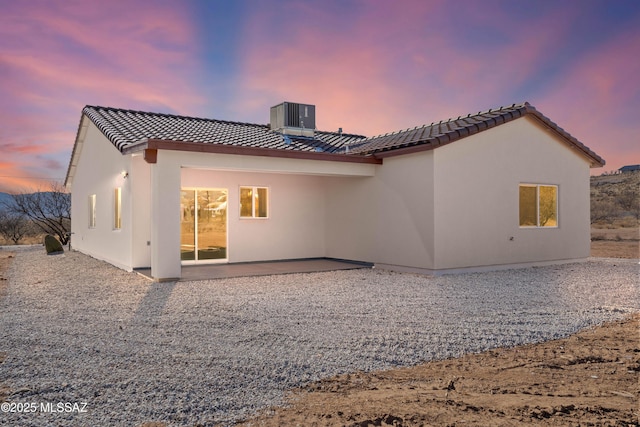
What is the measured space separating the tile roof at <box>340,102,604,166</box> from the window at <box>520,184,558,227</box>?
154 centimetres

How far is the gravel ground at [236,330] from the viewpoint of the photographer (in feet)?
11.6

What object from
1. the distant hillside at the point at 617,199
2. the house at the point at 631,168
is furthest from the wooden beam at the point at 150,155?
the house at the point at 631,168

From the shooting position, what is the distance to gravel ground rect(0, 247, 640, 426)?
354 cm

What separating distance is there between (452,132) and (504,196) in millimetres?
2374

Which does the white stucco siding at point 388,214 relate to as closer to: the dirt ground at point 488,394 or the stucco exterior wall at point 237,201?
the stucco exterior wall at point 237,201

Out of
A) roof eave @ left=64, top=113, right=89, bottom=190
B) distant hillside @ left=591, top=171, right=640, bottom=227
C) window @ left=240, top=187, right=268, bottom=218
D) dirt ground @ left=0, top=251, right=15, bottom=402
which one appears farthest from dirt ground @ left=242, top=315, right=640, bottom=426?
distant hillside @ left=591, top=171, right=640, bottom=227

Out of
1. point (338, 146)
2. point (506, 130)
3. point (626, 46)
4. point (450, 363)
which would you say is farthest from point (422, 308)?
point (626, 46)

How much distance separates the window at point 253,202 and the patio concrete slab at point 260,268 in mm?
1340

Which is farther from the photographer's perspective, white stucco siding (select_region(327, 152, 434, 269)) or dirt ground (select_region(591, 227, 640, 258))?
dirt ground (select_region(591, 227, 640, 258))

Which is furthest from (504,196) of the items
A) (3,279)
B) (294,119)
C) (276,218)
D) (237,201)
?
(3,279)

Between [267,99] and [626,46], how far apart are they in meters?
10.7

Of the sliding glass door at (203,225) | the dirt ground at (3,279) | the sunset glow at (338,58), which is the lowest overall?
the dirt ground at (3,279)

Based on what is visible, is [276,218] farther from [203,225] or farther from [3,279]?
[3,279]

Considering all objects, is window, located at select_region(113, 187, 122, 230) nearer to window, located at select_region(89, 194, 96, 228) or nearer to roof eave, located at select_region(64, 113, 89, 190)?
window, located at select_region(89, 194, 96, 228)
